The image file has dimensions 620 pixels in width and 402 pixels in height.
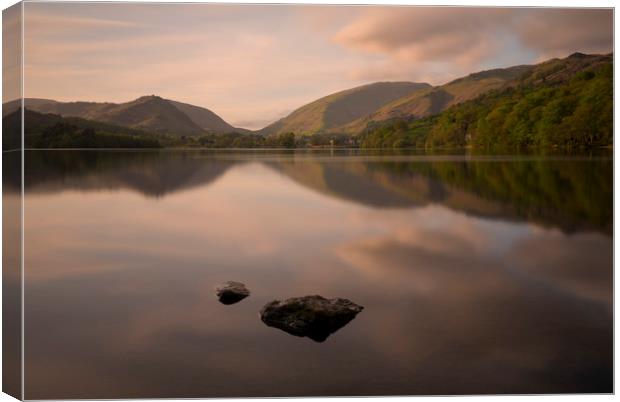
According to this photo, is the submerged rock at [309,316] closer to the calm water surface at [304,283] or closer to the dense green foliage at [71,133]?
the calm water surface at [304,283]

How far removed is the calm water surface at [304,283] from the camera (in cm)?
618

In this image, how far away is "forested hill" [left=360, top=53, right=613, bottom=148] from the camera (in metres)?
8.34

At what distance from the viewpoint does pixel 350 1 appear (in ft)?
21.5

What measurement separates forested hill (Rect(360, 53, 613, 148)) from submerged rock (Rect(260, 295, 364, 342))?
3931 millimetres

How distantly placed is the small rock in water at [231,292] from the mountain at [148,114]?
2.23 m

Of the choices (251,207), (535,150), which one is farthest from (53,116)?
(535,150)

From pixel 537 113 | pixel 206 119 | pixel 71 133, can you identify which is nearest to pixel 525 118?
pixel 537 113

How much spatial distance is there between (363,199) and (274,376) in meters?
9.01

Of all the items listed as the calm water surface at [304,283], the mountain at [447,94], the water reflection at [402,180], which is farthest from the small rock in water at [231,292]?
the mountain at [447,94]

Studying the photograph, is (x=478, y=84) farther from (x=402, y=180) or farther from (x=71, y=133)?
(x=402, y=180)

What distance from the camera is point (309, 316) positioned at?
22.6ft

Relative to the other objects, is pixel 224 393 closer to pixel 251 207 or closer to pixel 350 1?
pixel 350 1

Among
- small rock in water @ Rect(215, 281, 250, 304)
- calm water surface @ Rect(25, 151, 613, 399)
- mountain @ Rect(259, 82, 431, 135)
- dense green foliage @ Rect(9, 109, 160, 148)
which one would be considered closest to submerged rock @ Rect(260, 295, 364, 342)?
calm water surface @ Rect(25, 151, 613, 399)

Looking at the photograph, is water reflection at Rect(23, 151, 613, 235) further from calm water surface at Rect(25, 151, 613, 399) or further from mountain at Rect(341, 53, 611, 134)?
mountain at Rect(341, 53, 611, 134)
